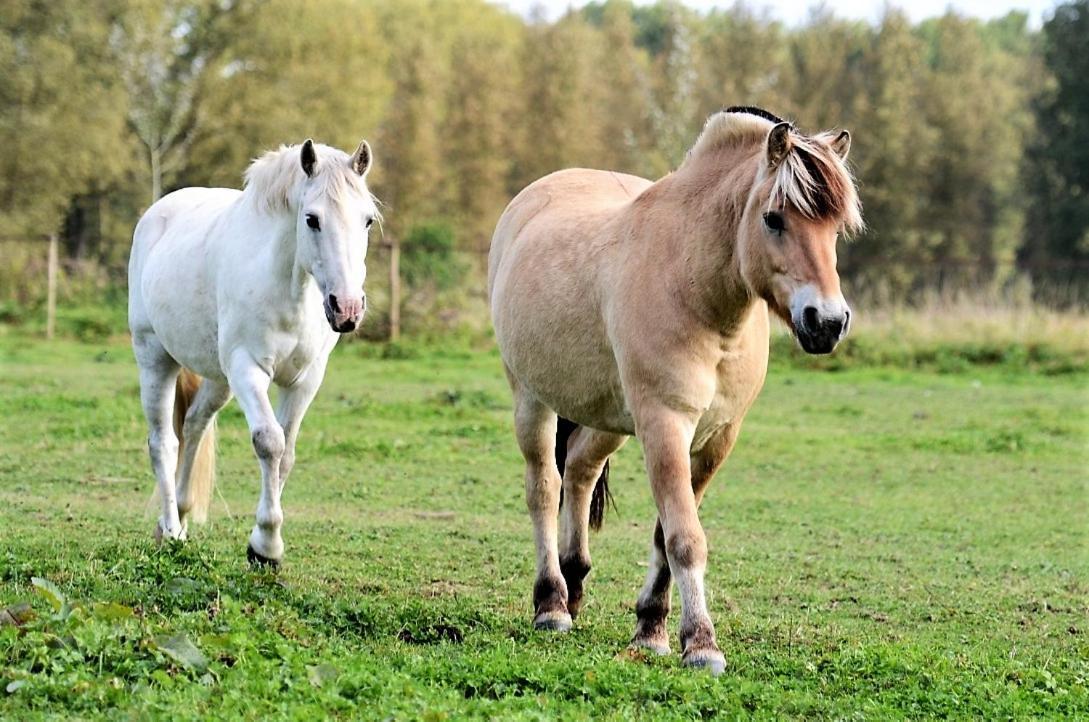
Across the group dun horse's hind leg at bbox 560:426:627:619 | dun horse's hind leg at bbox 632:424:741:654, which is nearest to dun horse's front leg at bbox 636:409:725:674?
dun horse's hind leg at bbox 632:424:741:654

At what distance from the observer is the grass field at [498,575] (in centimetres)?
405

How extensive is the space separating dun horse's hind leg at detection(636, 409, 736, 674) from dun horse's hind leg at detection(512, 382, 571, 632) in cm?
84

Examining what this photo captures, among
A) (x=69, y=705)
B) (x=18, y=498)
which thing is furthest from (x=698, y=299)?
(x=18, y=498)

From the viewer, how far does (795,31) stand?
1924 inches

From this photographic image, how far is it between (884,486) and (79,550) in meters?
6.45

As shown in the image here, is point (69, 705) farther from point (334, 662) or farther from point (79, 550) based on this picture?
point (79, 550)

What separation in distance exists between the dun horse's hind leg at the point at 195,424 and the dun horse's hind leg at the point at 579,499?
2.20m

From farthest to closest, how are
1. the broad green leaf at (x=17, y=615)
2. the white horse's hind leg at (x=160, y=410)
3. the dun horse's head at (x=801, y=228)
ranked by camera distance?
1. the white horse's hind leg at (x=160, y=410)
2. the dun horse's head at (x=801, y=228)
3. the broad green leaf at (x=17, y=615)

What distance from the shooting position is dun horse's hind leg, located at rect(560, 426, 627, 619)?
19.3 feet

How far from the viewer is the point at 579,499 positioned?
6.00 m

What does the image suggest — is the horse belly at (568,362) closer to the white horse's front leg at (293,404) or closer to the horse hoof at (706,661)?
the horse hoof at (706,661)

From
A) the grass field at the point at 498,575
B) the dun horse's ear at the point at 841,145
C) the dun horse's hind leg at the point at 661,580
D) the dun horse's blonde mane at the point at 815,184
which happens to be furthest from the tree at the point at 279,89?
the dun horse's blonde mane at the point at 815,184

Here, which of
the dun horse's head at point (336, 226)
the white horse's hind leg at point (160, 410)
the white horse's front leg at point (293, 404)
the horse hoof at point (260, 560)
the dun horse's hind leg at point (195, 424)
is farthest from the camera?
the dun horse's hind leg at point (195, 424)

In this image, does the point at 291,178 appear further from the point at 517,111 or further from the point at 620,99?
the point at 620,99
